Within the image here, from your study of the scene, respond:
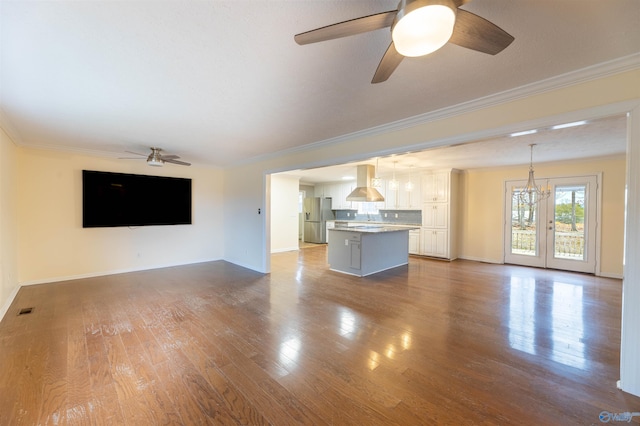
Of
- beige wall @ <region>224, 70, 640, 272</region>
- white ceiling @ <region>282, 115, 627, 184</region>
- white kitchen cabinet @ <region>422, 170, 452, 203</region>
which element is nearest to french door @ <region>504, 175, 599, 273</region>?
white ceiling @ <region>282, 115, 627, 184</region>

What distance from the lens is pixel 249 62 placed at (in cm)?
192

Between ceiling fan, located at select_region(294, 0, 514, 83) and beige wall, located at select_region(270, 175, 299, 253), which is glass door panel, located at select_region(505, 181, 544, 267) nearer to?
beige wall, located at select_region(270, 175, 299, 253)

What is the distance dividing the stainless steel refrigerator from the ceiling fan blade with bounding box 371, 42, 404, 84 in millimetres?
8481

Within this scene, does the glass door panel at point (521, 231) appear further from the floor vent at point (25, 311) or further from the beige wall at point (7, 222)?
the beige wall at point (7, 222)

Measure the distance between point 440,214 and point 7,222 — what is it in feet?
27.9

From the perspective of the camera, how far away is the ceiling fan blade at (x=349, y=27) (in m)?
1.17

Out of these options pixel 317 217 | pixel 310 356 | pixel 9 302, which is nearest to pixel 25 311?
pixel 9 302

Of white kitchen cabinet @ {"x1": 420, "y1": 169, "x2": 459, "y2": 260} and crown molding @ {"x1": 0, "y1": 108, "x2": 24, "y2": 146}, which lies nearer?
crown molding @ {"x1": 0, "y1": 108, "x2": 24, "y2": 146}

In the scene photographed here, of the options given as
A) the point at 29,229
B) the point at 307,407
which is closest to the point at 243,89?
the point at 307,407

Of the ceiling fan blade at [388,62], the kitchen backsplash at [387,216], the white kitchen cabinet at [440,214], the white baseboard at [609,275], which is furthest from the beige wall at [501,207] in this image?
the ceiling fan blade at [388,62]

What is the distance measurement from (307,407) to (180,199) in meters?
5.51

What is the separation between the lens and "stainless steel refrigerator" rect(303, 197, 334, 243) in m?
10.1

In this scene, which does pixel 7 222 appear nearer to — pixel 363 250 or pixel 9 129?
pixel 9 129

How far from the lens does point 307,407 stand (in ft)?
5.77
